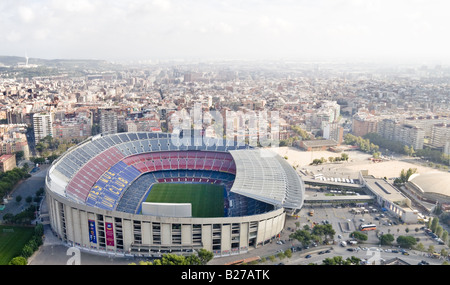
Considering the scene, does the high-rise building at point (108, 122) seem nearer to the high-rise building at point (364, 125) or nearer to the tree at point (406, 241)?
the high-rise building at point (364, 125)

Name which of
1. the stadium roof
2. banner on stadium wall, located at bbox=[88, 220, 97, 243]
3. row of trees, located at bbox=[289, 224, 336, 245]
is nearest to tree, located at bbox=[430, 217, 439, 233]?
row of trees, located at bbox=[289, 224, 336, 245]

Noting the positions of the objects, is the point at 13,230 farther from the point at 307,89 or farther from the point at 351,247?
the point at 307,89

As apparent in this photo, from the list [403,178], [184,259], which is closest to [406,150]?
[403,178]

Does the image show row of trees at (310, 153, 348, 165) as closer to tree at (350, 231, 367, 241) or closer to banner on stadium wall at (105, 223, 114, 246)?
tree at (350, 231, 367, 241)

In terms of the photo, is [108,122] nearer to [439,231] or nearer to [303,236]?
[303,236]

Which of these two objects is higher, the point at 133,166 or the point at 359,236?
the point at 133,166

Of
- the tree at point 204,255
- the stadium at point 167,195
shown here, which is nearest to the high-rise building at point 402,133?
the stadium at point 167,195
